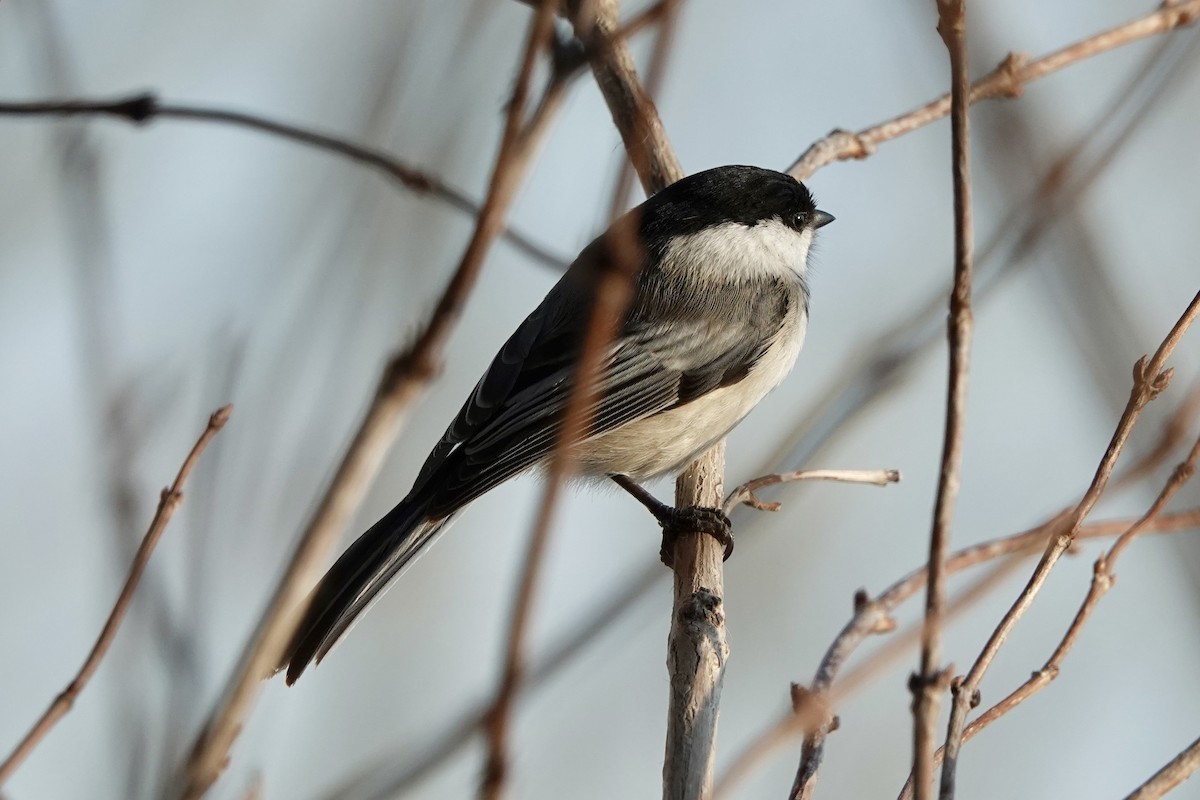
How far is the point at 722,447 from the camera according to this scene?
2.65 m

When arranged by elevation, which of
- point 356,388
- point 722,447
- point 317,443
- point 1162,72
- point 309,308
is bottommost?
point 317,443

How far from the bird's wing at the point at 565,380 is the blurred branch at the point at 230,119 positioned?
125 centimetres

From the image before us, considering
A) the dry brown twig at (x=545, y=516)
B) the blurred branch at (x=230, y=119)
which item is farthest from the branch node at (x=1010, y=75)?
the dry brown twig at (x=545, y=516)

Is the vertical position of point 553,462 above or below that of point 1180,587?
below

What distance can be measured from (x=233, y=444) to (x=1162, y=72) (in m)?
1.38

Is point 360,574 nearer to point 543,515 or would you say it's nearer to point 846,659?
point 846,659

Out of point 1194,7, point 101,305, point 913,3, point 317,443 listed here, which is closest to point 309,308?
point 317,443

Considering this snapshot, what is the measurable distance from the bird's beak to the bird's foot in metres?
0.97

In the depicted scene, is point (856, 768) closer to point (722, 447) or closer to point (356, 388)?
point (722, 447)

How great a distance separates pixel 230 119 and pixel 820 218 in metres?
2.16

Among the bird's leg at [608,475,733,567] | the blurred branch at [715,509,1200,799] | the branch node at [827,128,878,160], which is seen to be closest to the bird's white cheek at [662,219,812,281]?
the branch node at [827,128,878,160]

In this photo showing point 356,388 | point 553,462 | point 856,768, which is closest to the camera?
point 553,462

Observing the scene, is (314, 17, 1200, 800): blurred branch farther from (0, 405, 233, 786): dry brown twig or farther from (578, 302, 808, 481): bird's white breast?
(578, 302, 808, 481): bird's white breast

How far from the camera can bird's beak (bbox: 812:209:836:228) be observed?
3.01 meters
